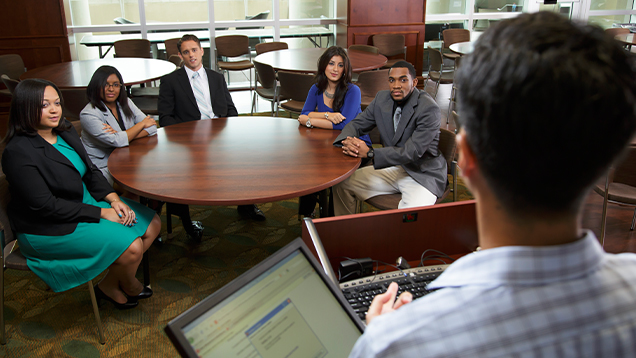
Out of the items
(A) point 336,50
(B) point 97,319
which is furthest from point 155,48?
(B) point 97,319

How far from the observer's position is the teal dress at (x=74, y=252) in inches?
83.7

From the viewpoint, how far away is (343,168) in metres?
2.32

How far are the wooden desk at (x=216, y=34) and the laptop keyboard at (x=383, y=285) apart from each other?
6.47 meters

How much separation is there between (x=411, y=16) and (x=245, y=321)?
7.16 meters

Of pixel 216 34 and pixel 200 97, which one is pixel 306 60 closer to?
pixel 200 97

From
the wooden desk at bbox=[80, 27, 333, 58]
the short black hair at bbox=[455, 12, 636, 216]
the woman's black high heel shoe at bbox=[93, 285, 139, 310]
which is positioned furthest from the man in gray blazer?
the wooden desk at bbox=[80, 27, 333, 58]

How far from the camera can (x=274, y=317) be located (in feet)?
2.81

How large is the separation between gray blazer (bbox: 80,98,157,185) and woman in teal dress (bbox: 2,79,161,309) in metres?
0.29

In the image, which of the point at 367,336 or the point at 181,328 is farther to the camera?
the point at 181,328

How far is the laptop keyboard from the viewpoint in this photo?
1278 millimetres

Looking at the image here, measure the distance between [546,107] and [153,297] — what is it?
2465 millimetres

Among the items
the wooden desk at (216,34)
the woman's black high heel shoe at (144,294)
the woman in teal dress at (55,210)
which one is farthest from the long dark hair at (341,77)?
the wooden desk at (216,34)

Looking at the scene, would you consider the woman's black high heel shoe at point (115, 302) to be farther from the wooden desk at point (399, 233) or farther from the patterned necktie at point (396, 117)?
the patterned necktie at point (396, 117)

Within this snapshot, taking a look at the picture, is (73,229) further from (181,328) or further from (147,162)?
(181,328)
